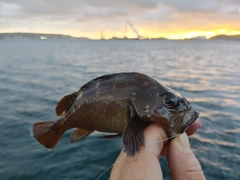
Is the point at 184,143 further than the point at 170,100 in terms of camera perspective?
No

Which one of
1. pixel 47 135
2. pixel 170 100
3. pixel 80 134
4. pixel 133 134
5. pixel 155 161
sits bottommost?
pixel 47 135

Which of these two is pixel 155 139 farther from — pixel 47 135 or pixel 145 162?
pixel 47 135

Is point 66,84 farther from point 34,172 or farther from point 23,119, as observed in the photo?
point 34,172

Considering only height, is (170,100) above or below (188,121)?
above

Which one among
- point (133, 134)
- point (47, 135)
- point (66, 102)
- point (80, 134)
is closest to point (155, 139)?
point (133, 134)

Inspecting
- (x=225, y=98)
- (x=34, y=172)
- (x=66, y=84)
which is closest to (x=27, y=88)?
(x=66, y=84)

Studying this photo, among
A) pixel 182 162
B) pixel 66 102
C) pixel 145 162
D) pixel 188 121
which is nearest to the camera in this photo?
pixel 145 162

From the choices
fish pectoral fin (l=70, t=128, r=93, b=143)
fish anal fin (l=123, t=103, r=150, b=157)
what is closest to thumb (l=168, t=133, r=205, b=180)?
fish anal fin (l=123, t=103, r=150, b=157)

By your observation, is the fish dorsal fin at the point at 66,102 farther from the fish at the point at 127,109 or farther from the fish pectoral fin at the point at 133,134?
the fish pectoral fin at the point at 133,134
